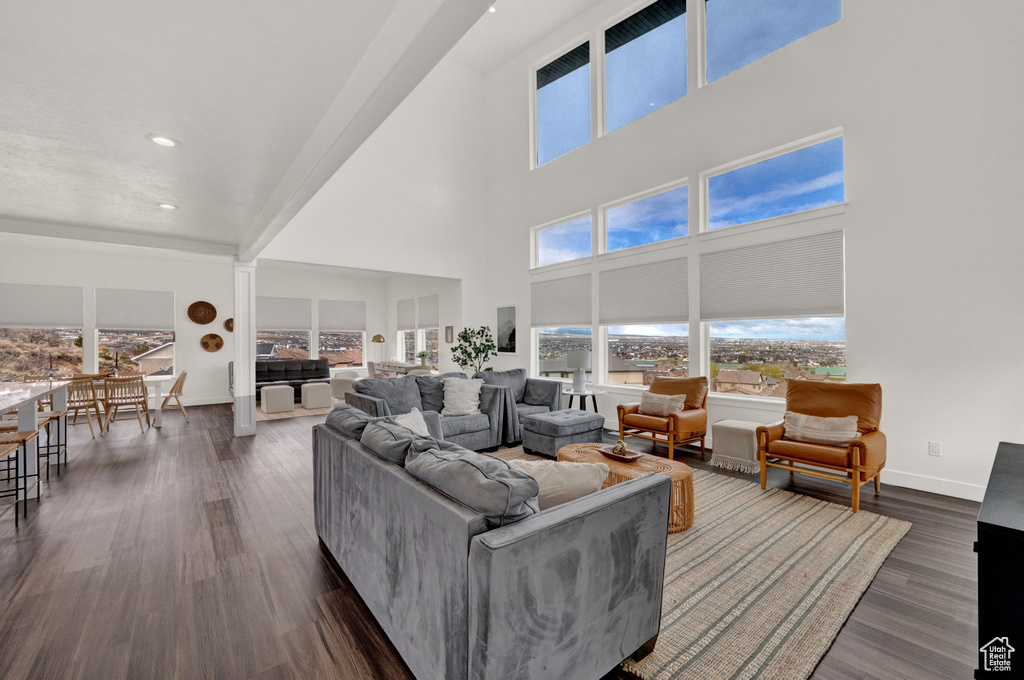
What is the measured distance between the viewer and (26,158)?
292 centimetres

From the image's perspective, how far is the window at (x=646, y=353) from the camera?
5633mm

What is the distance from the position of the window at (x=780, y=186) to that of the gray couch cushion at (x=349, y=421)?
458cm

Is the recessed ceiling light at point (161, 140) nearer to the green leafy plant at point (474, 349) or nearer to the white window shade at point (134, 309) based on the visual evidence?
the green leafy plant at point (474, 349)

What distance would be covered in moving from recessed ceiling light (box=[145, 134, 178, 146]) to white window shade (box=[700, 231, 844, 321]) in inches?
199

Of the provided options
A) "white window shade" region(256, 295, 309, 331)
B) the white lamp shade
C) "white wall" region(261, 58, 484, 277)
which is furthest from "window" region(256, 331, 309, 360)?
the white lamp shade

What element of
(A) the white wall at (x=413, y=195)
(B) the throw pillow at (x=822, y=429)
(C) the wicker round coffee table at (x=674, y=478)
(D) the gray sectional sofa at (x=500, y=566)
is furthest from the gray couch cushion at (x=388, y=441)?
(A) the white wall at (x=413, y=195)

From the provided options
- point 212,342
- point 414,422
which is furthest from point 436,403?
point 212,342

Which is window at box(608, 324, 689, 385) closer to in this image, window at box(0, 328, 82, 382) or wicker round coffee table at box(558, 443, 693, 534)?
wicker round coffee table at box(558, 443, 693, 534)

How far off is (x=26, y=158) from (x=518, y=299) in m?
5.93

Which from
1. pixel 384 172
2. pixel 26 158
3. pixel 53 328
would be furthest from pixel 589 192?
pixel 53 328

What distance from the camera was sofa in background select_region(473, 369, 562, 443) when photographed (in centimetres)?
519

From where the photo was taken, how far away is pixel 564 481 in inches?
66.8

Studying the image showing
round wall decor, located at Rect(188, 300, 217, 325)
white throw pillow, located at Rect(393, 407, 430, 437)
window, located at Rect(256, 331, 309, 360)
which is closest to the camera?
white throw pillow, located at Rect(393, 407, 430, 437)

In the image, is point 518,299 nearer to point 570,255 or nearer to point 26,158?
point 570,255
